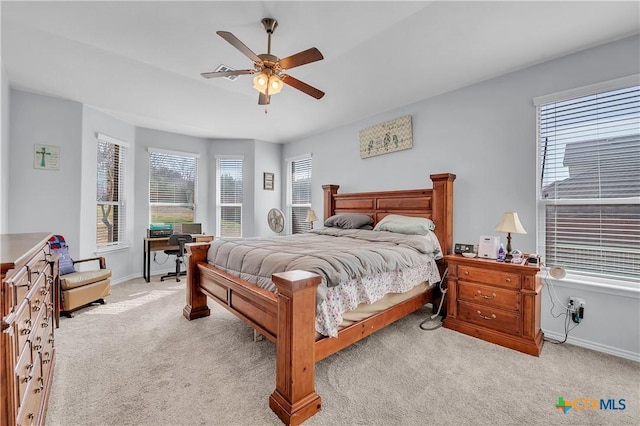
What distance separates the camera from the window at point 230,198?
19.0ft

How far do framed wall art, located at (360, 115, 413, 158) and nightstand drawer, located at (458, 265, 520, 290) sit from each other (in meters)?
1.80

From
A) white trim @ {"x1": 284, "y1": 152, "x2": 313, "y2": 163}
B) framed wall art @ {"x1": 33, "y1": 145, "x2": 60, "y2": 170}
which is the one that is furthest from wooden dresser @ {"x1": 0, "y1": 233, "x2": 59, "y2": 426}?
white trim @ {"x1": 284, "y1": 152, "x2": 313, "y2": 163}

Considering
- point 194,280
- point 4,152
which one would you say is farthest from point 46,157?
point 194,280

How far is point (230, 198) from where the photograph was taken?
5.82 meters

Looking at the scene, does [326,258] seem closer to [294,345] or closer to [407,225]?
[294,345]

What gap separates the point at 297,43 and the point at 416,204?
7.55ft

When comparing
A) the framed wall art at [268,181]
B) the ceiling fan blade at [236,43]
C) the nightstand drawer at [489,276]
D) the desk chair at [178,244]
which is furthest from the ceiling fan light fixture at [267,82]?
the framed wall art at [268,181]

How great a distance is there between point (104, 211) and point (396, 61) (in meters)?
4.78

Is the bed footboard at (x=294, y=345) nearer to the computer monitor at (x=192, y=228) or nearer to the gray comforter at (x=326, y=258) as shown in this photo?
the gray comforter at (x=326, y=258)

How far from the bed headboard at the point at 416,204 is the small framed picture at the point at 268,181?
1.77 m

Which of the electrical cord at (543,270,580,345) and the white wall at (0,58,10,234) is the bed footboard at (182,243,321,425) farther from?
the white wall at (0,58,10,234)

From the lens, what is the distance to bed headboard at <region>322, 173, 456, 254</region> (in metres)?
3.22

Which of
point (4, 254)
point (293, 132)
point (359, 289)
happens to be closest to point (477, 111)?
point (359, 289)

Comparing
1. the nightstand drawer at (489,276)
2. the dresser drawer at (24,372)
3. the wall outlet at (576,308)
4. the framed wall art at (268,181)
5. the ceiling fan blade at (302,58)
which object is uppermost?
the ceiling fan blade at (302,58)
